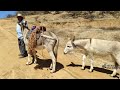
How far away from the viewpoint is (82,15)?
112 feet

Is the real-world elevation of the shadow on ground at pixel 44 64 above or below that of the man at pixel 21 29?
below

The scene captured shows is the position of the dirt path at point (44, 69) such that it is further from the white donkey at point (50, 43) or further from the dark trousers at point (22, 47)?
the white donkey at point (50, 43)

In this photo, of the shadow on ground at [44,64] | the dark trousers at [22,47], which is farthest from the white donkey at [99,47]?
the dark trousers at [22,47]

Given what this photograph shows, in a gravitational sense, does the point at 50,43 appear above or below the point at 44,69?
above

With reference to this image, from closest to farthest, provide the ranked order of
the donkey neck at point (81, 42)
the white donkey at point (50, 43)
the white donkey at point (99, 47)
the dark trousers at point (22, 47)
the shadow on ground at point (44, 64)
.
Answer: the white donkey at point (99, 47) < the white donkey at point (50, 43) < the donkey neck at point (81, 42) < the shadow on ground at point (44, 64) < the dark trousers at point (22, 47)

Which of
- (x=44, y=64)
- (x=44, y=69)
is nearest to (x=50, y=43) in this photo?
(x=44, y=69)

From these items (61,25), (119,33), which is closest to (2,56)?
(119,33)

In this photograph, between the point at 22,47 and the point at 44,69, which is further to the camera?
the point at 22,47

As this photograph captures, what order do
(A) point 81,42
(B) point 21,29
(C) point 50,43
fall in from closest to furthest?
(C) point 50,43 → (A) point 81,42 → (B) point 21,29

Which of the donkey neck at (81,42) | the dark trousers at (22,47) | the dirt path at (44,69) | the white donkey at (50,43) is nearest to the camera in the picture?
the dirt path at (44,69)

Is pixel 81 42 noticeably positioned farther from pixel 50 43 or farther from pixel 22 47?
pixel 22 47

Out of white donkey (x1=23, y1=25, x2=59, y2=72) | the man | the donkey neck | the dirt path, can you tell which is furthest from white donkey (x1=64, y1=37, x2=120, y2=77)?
the man

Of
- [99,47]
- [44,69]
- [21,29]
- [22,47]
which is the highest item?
[21,29]
